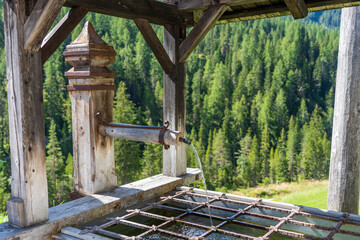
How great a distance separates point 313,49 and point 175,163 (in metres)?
74.7

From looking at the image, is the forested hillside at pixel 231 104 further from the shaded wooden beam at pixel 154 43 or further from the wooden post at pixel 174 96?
the shaded wooden beam at pixel 154 43

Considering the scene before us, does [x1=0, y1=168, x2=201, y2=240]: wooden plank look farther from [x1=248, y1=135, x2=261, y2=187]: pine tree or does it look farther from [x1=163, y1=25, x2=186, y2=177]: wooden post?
[x1=248, y1=135, x2=261, y2=187]: pine tree

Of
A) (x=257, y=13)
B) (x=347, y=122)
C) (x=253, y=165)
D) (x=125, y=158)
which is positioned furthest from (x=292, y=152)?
(x=257, y=13)

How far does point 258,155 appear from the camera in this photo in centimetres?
5269

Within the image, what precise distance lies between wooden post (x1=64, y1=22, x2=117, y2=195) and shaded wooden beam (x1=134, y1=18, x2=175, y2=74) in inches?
22.5

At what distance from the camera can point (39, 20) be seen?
256cm

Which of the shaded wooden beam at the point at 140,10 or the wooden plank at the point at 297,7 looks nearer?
the shaded wooden beam at the point at 140,10

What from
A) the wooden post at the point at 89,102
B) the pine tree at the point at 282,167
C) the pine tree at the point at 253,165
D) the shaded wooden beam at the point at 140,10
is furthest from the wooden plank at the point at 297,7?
the pine tree at the point at 282,167

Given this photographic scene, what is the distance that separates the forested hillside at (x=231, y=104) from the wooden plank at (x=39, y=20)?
3410 cm

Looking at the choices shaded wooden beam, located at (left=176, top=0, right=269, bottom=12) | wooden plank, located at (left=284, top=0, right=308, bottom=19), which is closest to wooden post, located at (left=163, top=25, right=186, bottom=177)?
shaded wooden beam, located at (left=176, top=0, right=269, bottom=12)

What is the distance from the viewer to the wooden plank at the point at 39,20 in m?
2.55

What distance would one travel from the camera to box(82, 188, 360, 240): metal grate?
2.97 meters

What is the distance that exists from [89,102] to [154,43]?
1.13 meters

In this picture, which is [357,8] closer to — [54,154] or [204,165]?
[54,154]
